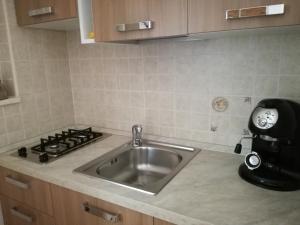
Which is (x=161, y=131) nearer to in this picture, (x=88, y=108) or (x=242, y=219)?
(x=88, y=108)

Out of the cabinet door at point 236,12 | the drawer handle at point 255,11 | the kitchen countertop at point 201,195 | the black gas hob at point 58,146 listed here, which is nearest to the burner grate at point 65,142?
the black gas hob at point 58,146

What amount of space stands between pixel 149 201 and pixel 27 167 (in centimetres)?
70

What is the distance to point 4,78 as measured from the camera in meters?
1.48

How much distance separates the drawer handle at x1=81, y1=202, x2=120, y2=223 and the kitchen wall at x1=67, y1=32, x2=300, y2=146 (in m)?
0.65

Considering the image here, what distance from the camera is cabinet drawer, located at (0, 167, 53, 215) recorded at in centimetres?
119

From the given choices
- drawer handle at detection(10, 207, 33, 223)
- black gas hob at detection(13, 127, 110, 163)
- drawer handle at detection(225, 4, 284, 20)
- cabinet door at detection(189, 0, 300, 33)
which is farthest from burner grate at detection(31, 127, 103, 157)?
drawer handle at detection(225, 4, 284, 20)

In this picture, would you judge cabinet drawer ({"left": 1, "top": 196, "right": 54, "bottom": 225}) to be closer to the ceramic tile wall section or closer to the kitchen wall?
the ceramic tile wall section

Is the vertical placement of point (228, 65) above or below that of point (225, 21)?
below

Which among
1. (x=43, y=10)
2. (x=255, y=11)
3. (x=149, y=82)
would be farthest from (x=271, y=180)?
(x=43, y=10)

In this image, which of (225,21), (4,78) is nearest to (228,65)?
(225,21)

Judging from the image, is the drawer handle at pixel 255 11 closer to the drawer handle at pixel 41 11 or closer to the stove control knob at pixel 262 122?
the stove control knob at pixel 262 122

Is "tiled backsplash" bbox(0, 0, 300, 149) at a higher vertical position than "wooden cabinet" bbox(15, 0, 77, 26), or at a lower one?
lower

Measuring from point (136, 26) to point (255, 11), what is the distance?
0.47m

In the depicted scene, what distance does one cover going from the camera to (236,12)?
81 centimetres
